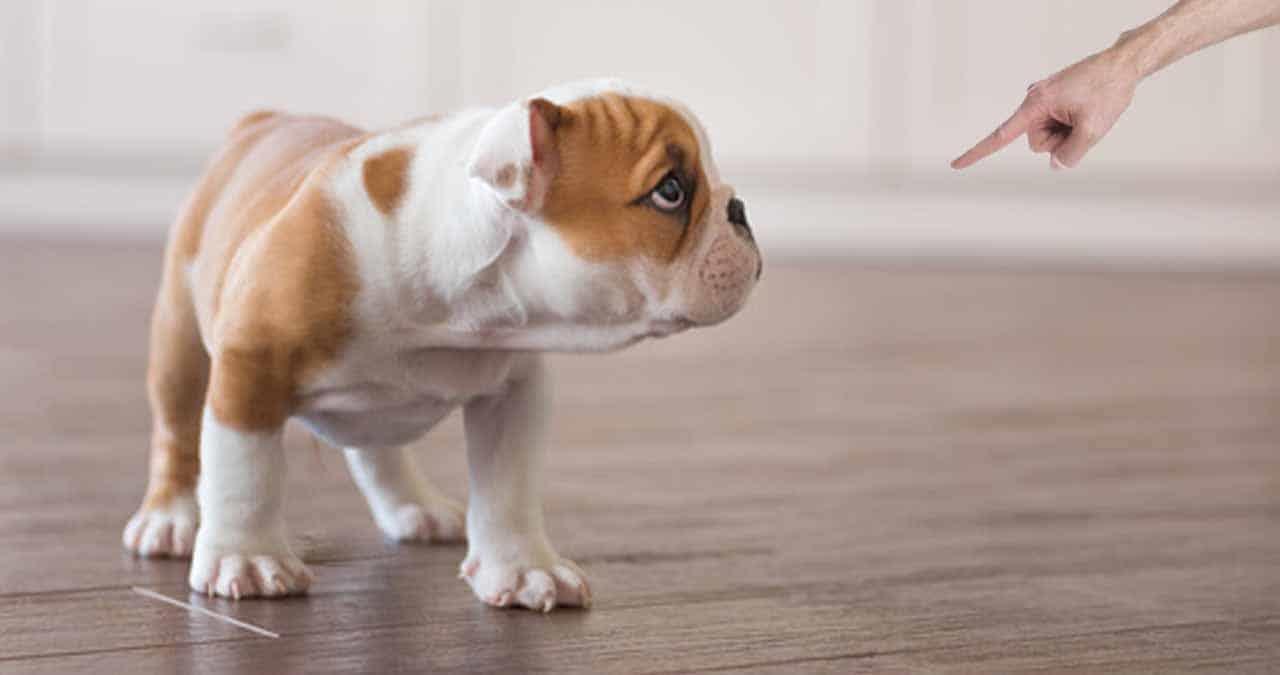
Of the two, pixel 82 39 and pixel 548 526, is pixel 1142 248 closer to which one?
pixel 82 39

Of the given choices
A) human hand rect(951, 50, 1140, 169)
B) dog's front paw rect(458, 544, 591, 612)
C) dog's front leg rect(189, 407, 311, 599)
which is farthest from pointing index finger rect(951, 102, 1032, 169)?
dog's front leg rect(189, 407, 311, 599)

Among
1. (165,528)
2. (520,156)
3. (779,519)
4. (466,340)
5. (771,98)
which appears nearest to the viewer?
(520,156)

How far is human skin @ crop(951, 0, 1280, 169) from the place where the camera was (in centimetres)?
127

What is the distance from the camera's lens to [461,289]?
4.22ft

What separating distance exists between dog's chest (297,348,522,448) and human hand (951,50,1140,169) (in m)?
0.36

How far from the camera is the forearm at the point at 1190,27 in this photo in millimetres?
1300

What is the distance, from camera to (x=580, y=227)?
4.03 ft

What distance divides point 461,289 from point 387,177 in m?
0.09

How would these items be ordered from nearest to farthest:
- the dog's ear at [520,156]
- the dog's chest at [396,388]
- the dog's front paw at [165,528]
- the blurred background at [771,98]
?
the dog's ear at [520,156] < the dog's chest at [396,388] < the dog's front paw at [165,528] < the blurred background at [771,98]

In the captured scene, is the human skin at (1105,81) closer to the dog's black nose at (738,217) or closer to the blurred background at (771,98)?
the dog's black nose at (738,217)

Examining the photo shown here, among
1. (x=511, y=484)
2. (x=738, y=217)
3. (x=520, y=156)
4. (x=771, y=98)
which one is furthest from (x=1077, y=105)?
(x=771, y=98)

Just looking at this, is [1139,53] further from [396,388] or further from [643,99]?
[396,388]

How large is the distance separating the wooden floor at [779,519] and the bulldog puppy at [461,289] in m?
0.08

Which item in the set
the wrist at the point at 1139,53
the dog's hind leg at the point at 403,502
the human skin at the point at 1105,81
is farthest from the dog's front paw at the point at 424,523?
the wrist at the point at 1139,53
